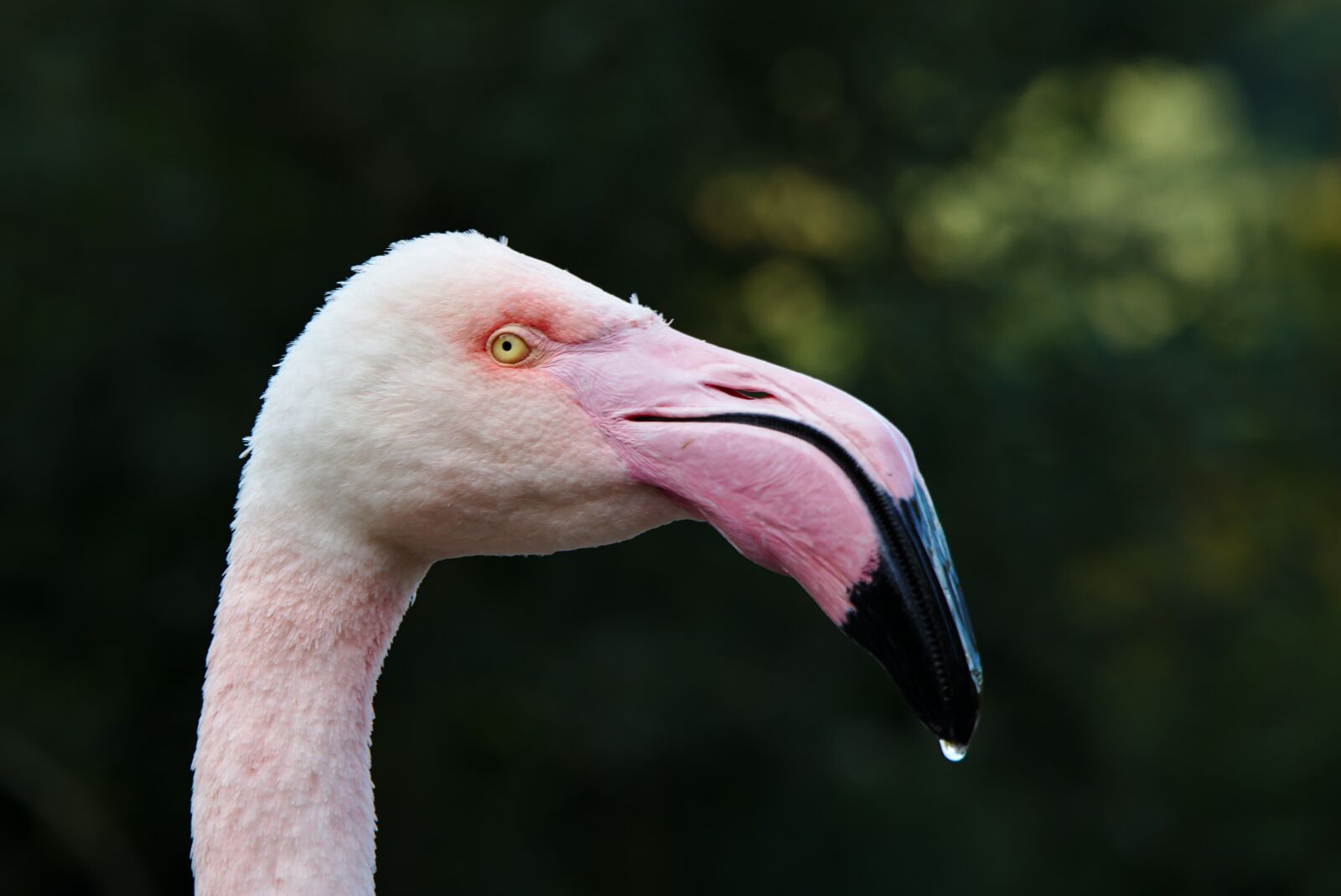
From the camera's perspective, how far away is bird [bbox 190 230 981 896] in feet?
6.10

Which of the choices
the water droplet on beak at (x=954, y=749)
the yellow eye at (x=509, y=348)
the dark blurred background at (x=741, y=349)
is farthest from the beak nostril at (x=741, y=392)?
the dark blurred background at (x=741, y=349)

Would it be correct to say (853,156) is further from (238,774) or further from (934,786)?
(238,774)

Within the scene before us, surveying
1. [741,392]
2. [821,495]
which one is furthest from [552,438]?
[821,495]

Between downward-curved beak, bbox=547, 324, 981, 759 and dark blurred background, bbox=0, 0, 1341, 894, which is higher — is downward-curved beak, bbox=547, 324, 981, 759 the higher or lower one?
the higher one

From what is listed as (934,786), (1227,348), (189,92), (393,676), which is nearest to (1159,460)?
(1227,348)

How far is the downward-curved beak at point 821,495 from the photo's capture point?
69.9 inches

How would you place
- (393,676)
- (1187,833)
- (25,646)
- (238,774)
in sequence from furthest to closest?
(1187,833) < (393,676) < (25,646) < (238,774)

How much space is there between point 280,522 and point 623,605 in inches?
208

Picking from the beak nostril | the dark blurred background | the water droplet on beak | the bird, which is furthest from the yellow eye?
the dark blurred background

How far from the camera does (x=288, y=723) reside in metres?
1.94

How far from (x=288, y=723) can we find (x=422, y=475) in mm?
374

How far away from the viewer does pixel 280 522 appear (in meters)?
1.97

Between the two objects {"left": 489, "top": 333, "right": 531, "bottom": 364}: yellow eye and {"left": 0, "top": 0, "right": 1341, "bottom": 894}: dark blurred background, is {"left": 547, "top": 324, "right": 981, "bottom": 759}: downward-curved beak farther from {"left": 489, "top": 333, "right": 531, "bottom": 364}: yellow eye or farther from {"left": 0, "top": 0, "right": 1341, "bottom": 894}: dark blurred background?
{"left": 0, "top": 0, "right": 1341, "bottom": 894}: dark blurred background

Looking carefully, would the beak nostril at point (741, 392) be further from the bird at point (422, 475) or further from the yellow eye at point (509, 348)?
the yellow eye at point (509, 348)
